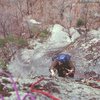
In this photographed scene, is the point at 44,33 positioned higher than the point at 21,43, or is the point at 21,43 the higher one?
the point at 44,33

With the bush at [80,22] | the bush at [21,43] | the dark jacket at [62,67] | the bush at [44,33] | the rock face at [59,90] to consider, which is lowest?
the bush at [21,43]

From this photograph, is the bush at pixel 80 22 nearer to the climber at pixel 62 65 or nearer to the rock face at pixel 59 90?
the climber at pixel 62 65

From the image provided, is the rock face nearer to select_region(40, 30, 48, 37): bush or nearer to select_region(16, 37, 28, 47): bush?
select_region(16, 37, 28, 47): bush

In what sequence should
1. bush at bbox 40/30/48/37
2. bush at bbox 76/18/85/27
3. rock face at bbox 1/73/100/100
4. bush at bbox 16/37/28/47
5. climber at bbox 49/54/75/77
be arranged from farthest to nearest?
bush at bbox 76/18/85/27 → bush at bbox 40/30/48/37 → bush at bbox 16/37/28/47 → climber at bbox 49/54/75/77 → rock face at bbox 1/73/100/100

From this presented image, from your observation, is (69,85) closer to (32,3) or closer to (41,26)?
(41,26)

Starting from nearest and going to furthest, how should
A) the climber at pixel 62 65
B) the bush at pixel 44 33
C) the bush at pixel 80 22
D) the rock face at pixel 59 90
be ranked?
the rock face at pixel 59 90
the climber at pixel 62 65
the bush at pixel 44 33
the bush at pixel 80 22

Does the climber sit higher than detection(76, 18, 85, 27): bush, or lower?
higher

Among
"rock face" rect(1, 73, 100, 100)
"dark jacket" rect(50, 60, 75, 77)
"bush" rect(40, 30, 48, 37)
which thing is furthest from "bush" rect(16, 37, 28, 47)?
"rock face" rect(1, 73, 100, 100)

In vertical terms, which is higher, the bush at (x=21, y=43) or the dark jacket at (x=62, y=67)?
the dark jacket at (x=62, y=67)

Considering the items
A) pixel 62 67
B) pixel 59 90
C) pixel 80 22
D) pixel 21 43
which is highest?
pixel 59 90

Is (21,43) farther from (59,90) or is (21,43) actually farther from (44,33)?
(59,90)

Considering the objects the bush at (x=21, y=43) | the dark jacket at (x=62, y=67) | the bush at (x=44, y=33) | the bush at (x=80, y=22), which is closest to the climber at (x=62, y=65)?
the dark jacket at (x=62, y=67)

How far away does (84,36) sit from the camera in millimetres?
20125

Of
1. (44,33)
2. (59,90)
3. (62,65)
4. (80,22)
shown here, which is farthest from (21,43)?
(59,90)
